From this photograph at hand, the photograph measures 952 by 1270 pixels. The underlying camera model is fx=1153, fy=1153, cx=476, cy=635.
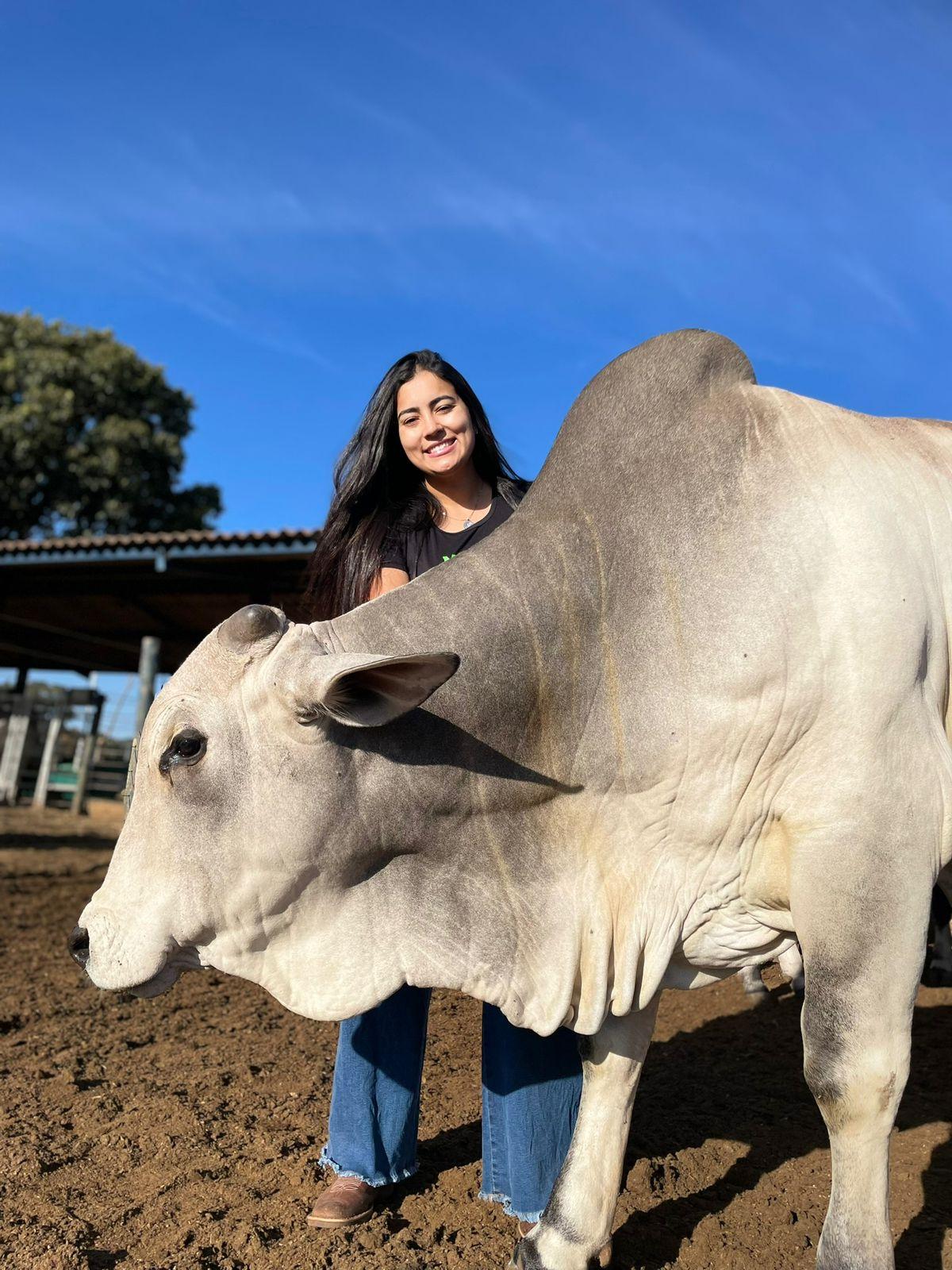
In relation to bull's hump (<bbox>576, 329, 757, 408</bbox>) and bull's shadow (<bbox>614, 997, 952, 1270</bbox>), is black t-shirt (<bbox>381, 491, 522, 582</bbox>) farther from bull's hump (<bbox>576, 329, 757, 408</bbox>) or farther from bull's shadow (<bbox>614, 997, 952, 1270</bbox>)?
bull's shadow (<bbox>614, 997, 952, 1270</bbox>)

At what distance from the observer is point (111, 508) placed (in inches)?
867

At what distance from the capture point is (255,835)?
229cm

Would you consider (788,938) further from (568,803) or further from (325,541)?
(325,541)

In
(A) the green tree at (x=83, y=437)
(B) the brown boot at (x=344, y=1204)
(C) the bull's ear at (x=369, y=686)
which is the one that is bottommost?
(B) the brown boot at (x=344, y=1204)

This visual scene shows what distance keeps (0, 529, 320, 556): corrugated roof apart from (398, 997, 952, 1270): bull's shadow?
17.3ft

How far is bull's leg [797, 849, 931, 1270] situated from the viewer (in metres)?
2.15

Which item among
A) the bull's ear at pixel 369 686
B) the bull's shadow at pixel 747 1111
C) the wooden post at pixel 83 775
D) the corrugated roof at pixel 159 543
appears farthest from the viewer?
the wooden post at pixel 83 775

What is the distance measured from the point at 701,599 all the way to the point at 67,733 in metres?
15.4

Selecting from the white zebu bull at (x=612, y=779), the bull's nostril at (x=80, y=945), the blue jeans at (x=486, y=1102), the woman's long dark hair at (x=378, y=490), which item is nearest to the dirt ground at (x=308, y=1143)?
the blue jeans at (x=486, y=1102)

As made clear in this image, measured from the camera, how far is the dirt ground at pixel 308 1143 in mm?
2652

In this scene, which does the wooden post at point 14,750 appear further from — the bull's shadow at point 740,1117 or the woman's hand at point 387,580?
the woman's hand at point 387,580

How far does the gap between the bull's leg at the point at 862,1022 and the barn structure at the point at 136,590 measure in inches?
242

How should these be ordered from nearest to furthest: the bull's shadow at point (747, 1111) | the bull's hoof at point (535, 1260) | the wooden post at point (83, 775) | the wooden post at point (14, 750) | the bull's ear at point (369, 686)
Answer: the bull's ear at point (369, 686), the bull's hoof at point (535, 1260), the bull's shadow at point (747, 1111), the wooden post at point (83, 775), the wooden post at point (14, 750)

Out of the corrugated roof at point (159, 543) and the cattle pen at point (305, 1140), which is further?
the corrugated roof at point (159, 543)
